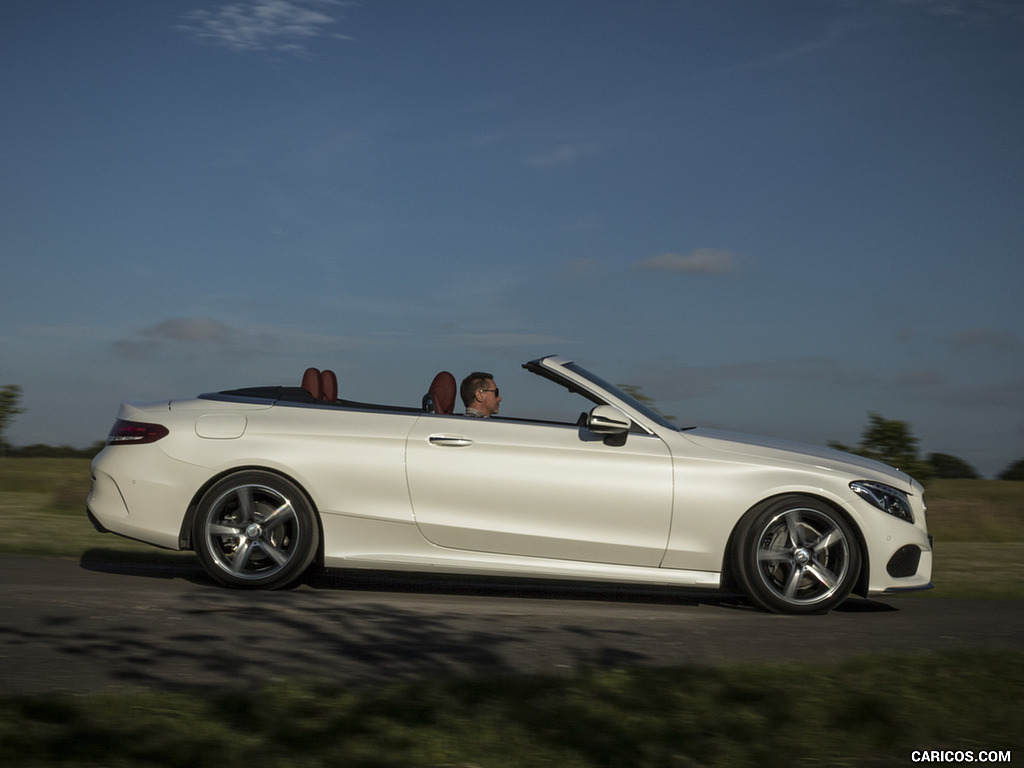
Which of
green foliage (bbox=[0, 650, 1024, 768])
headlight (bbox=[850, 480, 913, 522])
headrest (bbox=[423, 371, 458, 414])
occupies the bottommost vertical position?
green foliage (bbox=[0, 650, 1024, 768])

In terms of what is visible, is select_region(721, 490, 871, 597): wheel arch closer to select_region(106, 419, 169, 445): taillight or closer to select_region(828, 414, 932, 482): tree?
select_region(106, 419, 169, 445): taillight

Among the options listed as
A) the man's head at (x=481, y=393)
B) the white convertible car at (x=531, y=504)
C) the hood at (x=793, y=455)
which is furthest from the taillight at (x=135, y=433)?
the hood at (x=793, y=455)

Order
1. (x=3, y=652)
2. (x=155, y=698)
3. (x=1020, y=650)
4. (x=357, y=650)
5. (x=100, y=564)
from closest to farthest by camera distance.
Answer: (x=155, y=698), (x=3, y=652), (x=357, y=650), (x=1020, y=650), (x=100, y=564)

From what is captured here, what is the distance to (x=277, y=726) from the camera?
3.64 m

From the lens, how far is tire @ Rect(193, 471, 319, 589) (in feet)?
23.0

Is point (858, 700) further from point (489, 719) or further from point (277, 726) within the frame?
point (277, 726)

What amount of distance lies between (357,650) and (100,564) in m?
4.30

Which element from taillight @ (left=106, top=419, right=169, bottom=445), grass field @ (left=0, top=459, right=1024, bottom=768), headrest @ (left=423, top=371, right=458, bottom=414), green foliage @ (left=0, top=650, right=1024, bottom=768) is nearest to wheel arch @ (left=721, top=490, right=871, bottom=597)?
grass field @ (left=0, top=459, right=1024, bottom=768)

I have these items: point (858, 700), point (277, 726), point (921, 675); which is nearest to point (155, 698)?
point (277, 726)

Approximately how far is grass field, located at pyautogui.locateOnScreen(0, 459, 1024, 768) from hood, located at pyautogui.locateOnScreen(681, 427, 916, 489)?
82.1 inches

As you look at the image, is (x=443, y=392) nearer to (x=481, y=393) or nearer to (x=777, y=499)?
(x=481, y=393)

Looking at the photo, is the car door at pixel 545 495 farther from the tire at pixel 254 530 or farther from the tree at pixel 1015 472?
the tree at pixel 1015 472

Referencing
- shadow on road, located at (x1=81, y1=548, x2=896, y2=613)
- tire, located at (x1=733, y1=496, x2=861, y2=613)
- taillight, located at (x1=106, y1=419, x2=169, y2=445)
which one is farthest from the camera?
shadow on road, located at (x1=81, y1=548, x2=896, y2=613)

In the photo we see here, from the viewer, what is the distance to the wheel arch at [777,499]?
6.92 m
